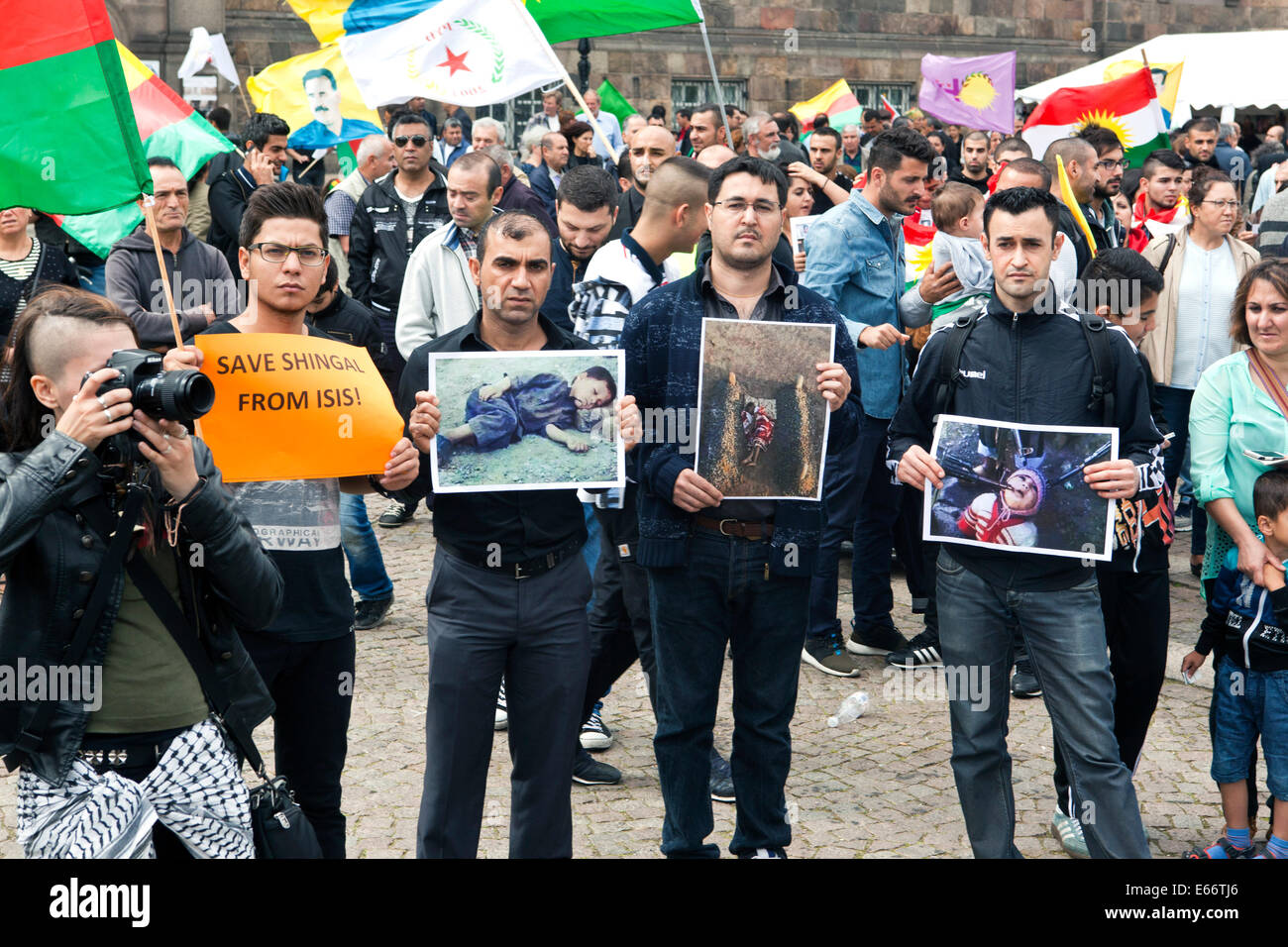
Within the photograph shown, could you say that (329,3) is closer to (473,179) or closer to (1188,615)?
(473,179)

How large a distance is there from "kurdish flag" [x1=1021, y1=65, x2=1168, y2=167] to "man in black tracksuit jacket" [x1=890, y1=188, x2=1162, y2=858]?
263 inches

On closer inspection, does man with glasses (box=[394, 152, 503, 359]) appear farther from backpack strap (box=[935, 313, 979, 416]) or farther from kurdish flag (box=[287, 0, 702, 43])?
backpack strap (box=[935, 313, 979, 416])

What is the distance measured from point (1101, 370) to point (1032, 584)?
709mm

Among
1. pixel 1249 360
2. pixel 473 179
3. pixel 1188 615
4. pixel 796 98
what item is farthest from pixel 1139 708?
pixel 796 98

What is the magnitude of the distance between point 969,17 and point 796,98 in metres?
4.62

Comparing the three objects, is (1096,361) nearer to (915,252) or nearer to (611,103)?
(915,252)

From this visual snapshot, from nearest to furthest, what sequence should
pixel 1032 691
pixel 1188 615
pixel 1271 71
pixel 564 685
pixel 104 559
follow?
pixel 104 559 < pixel 564 685 < pixel 1032 691 < pixel 1188 615 < pixel 1271 71

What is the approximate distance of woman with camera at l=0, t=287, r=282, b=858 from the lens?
9.71ft

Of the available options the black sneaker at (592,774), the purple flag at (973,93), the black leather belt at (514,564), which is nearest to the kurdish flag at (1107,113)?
the purple flag at (973,93)

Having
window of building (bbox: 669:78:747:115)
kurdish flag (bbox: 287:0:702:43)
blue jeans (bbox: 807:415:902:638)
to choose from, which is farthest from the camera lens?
window of building (bbox: 669:78:747:115)

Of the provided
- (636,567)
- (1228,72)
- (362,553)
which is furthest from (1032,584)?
(1228,72)

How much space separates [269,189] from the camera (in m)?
4.24

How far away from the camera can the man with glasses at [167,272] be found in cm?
689

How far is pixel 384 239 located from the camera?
8766 mm
